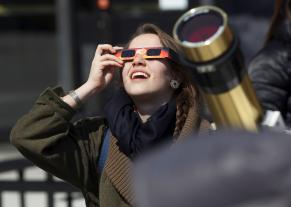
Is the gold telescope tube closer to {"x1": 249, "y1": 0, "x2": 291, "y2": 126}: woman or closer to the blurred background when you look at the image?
{"x1": 249, "y1": 0, "x2": 291, "y2": 126}: woman

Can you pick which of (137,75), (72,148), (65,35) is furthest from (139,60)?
(65,35)

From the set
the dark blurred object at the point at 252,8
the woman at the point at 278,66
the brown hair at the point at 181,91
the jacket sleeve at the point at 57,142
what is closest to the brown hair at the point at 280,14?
the woman at the point at 278,66

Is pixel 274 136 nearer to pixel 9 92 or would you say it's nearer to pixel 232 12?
pixel 232 12

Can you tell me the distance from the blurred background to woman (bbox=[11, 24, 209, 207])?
94.1 inches

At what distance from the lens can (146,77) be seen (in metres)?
2.24

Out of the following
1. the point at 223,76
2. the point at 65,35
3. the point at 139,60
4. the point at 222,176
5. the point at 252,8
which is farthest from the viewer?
the point at 65,35

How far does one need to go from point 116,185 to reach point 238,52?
1.15 metres

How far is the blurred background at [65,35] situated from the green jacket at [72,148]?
238cm

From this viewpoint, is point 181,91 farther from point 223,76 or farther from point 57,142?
point 223,76

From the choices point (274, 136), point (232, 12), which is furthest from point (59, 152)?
point (232, 12)

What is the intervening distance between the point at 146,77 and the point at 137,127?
0.15 metres

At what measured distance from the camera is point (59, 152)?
2301 millimetres

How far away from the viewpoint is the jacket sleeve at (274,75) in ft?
9.90

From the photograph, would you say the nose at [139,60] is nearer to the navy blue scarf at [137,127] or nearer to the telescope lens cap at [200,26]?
the navy blue scarf at [137,127]
